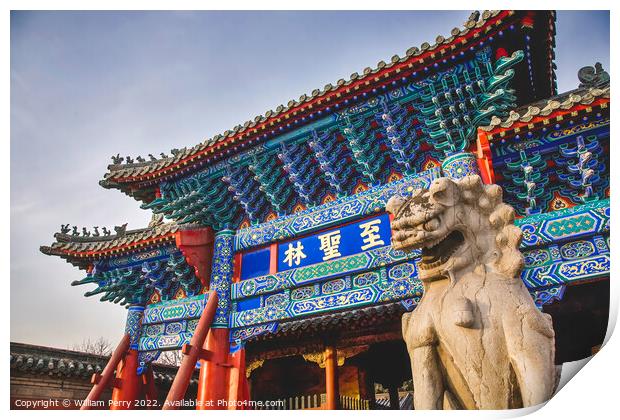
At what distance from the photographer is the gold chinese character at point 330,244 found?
5.96 meters

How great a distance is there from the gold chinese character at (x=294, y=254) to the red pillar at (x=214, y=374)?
1.31m

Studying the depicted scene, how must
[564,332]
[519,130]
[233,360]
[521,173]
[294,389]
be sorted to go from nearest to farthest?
[519,130]
[521,173]
[233,360]
[564,332]
[294,389]

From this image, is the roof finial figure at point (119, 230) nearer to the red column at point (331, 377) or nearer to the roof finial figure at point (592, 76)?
the red column at point (331, 377)

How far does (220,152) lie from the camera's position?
655 centimetres

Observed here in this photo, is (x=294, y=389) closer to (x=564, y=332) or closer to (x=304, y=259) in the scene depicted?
(x=304, y=259)

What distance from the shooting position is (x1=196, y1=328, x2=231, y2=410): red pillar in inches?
231

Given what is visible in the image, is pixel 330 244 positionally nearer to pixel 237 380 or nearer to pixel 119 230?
pixel 237 380

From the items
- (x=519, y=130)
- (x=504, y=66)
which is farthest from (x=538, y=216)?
(x=504, y=66)

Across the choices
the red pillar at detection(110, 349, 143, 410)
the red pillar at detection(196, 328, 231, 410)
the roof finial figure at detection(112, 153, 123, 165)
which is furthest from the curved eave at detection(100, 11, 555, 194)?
the red pillar at detection(110, 349, 143, 410)

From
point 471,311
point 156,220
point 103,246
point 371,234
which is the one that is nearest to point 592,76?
point 371,234

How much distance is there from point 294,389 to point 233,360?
3273 mm

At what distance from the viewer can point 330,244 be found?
6043mm

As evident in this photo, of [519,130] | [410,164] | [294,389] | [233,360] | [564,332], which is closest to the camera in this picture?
[519,130]

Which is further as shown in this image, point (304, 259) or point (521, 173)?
point (304, 259)
